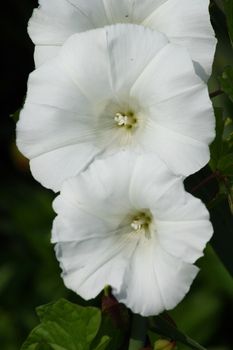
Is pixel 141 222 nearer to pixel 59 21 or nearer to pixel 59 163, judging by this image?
pixel 59 163

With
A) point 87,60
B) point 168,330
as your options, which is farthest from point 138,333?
point 87,60

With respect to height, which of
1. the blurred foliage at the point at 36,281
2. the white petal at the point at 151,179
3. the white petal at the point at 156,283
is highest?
the white petal at the point at 151,179

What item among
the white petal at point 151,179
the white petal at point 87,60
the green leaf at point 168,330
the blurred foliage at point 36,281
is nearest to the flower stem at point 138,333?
Result: the green leaf at point 168,330

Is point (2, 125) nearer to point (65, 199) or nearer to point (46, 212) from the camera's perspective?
point (46, 212)

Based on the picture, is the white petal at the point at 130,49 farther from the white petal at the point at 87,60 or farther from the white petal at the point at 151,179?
the white petal at the point at 151,179

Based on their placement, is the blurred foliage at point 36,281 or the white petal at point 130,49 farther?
the blurred foliage at point 36,281

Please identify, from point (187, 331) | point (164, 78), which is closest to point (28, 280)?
point (187, 331)

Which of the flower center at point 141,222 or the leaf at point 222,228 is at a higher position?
the flower center at point 141,222
